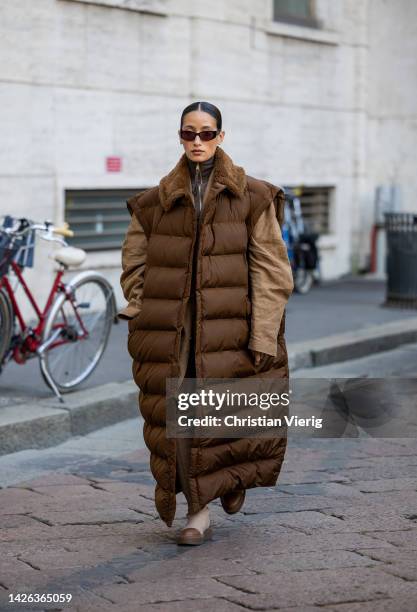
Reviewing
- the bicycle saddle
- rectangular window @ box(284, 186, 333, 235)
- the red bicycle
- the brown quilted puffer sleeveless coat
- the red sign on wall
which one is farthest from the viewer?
rectangular window @ box(284, 186, 333, 235)

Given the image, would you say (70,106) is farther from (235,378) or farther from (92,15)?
(235,378)

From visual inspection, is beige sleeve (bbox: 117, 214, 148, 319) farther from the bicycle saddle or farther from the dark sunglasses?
the bicycle saddle

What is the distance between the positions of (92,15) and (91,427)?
5.70m

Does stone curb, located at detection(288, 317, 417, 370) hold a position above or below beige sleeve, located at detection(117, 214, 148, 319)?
below

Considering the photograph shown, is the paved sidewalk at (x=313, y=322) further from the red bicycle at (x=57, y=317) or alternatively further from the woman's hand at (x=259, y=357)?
the woman's hand at (x=259, y=357)

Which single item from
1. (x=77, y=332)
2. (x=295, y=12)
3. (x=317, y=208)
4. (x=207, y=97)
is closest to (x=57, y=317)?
(x=77, y=332)

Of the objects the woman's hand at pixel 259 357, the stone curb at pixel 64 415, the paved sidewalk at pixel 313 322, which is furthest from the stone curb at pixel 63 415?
the woman's hand at pixel 259 357

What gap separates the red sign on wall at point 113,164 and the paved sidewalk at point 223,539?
5.96 metres

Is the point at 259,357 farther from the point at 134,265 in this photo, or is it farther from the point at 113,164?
the point at 113,164

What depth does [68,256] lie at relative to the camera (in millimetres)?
8086

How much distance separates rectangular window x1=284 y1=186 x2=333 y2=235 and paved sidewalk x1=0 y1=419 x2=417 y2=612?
945 centimetres

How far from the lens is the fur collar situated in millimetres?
5078

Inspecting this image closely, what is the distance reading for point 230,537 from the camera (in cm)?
529

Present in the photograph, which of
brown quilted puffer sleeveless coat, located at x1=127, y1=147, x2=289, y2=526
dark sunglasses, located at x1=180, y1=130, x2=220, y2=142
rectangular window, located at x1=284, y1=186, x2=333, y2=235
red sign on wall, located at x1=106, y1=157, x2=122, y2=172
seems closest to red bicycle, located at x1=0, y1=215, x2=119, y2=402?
brown quilted puffer sleeveless coat, located at x1=127, y1=147, x2=289, y2=526
